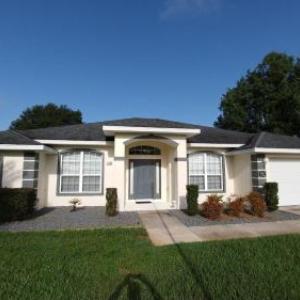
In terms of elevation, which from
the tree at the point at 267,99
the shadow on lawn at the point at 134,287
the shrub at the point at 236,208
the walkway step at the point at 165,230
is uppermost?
the tree at the point at 267,99

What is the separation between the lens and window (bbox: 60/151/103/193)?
41.2 ft

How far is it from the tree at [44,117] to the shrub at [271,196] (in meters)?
39.2

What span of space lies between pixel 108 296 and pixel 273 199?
9949mm

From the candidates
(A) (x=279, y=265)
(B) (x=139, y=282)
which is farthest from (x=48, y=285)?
(A) (x=279, y=265)

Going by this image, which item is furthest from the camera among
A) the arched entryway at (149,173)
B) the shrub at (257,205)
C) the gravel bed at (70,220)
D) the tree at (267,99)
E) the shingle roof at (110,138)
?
the tree at (267,99)

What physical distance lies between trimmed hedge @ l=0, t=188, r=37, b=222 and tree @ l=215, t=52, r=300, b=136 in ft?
91.0

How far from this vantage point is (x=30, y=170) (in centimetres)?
1096

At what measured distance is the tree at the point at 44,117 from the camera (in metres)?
43.1

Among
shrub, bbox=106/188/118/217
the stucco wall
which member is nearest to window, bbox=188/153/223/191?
shrub, bbox=106/188/118/217

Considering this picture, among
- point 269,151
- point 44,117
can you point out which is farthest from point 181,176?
point 44,117

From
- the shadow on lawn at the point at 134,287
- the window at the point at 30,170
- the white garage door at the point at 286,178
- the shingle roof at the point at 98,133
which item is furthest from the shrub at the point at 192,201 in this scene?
the window at the point at 30,170

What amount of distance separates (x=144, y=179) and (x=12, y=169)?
21.6 feet

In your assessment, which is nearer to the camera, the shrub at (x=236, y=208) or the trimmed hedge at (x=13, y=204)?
the trimmed hedge at (x=13, y=204)

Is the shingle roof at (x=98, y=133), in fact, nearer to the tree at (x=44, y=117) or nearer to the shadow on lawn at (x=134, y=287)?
the shadow on lawn at (x=134, y=287)
